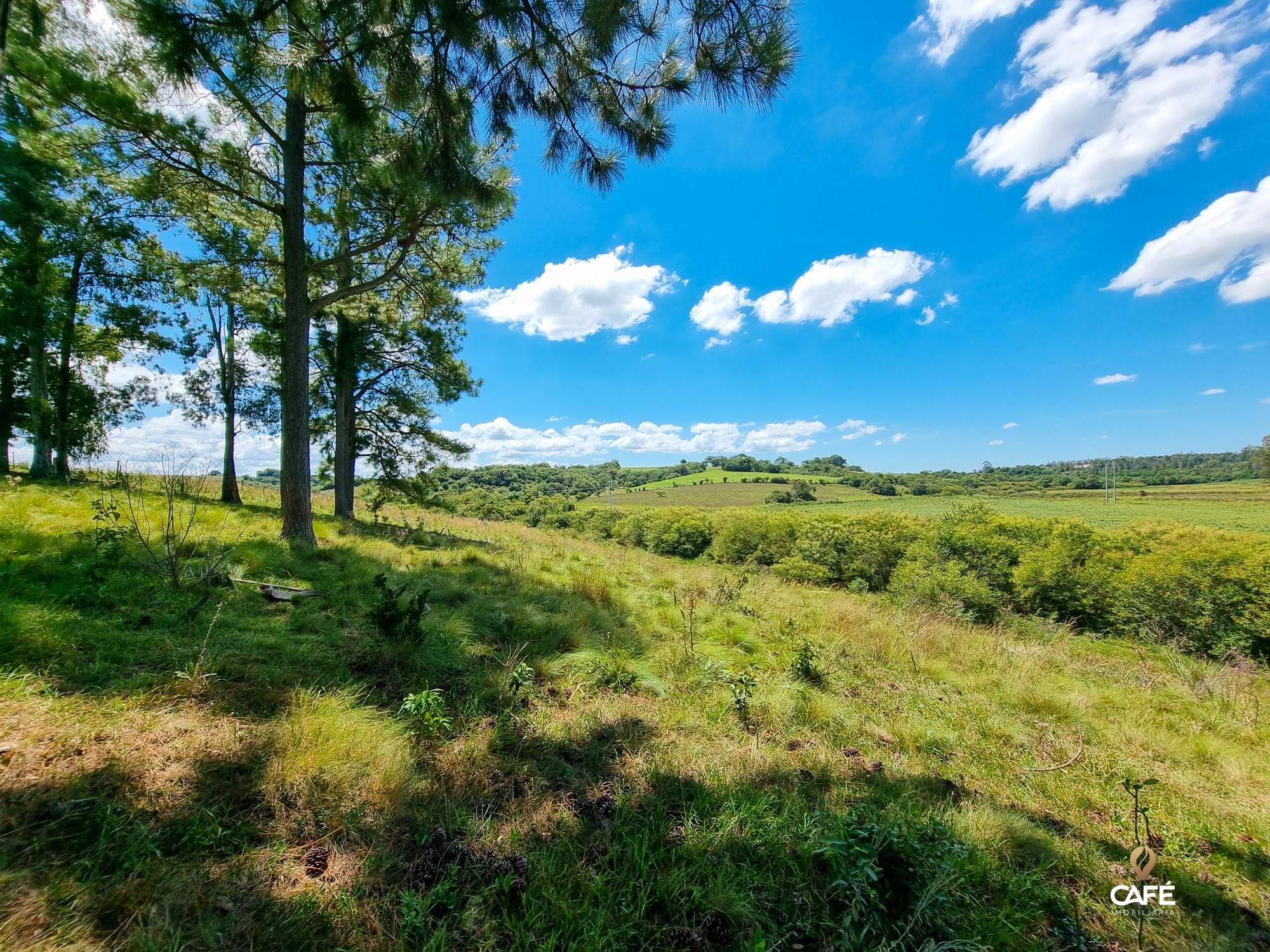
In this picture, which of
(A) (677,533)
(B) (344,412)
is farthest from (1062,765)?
(A) (677,533)

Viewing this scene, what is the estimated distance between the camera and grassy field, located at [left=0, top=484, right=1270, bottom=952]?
1729mm

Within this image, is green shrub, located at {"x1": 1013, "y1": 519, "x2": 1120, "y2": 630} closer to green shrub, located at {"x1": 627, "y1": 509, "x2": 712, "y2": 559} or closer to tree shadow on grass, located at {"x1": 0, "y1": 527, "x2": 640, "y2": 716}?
tree shadow on grass, located at {"x1": 0, "y1": 527, "x2": 640, "y2": 716}

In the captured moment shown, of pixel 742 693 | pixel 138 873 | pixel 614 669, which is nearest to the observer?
pixel 138 873

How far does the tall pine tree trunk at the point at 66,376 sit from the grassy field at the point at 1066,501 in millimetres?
33673

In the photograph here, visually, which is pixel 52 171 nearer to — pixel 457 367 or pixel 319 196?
pixel 319 196

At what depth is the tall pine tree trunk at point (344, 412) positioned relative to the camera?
1198 centimetres

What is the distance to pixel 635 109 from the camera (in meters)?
4.52

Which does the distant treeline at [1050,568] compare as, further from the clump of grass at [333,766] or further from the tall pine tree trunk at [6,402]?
the tall pine tree trunk at [6,402]

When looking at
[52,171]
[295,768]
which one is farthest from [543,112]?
[52,171]

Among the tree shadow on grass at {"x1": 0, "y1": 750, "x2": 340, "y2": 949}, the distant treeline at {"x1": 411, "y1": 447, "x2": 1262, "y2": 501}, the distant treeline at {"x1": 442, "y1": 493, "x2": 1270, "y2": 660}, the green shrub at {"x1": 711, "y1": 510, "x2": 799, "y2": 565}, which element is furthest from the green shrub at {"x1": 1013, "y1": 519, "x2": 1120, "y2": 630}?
the distant treeline at {"x1": 411, "y1": 447, "x2": 1262, "y2": 501}

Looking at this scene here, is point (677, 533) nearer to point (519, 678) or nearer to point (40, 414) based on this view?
point (519, 678)

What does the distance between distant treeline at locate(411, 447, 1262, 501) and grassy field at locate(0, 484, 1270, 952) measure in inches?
1976

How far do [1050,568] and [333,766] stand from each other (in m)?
16.3

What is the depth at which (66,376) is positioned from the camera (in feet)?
38.5
